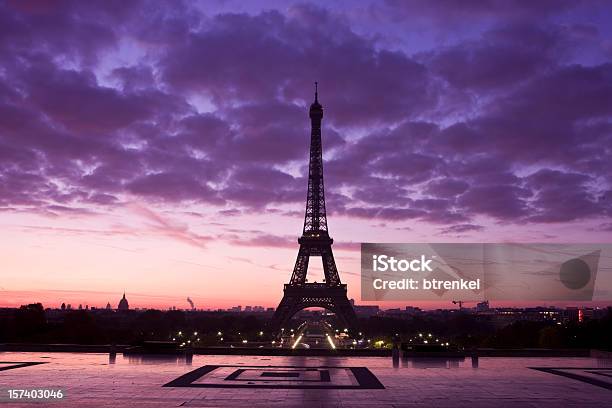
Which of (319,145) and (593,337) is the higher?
(319,145)

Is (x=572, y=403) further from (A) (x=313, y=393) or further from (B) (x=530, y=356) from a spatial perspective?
(B) (x=530, y=356)

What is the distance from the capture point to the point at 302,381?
25.3m

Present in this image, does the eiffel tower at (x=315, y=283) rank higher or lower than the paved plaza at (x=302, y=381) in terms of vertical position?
higher

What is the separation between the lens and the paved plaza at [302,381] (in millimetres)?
19984

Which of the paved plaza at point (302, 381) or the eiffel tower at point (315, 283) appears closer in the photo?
the paved plaza at point (302, 381)

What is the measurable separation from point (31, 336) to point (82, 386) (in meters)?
65.0

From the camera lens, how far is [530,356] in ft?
129

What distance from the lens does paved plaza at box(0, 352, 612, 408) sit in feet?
65.6

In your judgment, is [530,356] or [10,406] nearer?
[10,406]

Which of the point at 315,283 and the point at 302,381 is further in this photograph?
the point at 315,283

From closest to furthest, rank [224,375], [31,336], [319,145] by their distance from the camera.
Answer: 1. [224,375]
2. [31,336]
3. [319,145]

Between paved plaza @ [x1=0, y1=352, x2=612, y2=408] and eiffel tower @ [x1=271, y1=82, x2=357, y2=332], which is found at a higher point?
eiffel tower @ [x1=271, y1=82, x2=357, y2=332]

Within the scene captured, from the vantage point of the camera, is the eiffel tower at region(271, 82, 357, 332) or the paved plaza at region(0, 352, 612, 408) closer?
the paved plaza at region(0, 352, 612, 408)

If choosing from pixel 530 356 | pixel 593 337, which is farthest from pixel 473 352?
pixel 593 337
